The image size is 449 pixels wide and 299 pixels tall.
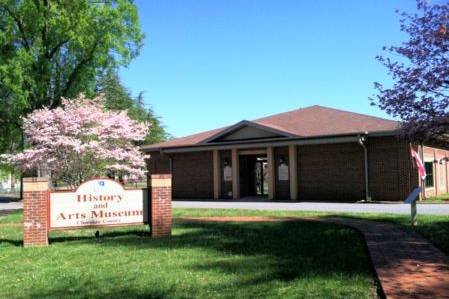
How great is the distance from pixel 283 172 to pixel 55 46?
45.9ft

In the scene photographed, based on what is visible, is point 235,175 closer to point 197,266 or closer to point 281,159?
point 281,159

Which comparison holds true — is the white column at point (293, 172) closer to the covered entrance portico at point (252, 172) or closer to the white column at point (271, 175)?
Answer: the covered entrance portico at point (252, 172)

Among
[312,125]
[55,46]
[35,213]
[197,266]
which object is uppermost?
[55,46]

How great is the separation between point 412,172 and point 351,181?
2991 millimetres

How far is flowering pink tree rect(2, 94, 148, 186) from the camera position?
23062 mm

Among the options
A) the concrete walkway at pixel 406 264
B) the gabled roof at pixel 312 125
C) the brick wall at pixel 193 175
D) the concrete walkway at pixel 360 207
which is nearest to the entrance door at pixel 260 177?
the gabled roof at pixel 312 125

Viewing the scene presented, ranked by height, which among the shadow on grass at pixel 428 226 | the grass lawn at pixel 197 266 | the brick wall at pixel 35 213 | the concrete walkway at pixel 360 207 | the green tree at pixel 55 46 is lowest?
the grass lawn at pixel 197 266

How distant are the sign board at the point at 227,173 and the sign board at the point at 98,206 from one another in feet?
61.2

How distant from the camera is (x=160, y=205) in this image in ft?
40.3

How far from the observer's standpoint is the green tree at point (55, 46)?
27.1 metres

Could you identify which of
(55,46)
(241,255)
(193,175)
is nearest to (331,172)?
(193,175)

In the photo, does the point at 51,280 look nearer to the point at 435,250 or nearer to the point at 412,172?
the point at 435,250

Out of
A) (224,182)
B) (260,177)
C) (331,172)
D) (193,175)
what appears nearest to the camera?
(331,172)

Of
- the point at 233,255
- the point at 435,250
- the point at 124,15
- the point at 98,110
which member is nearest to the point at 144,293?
the point at 233,255
